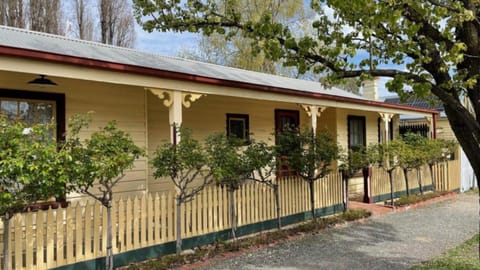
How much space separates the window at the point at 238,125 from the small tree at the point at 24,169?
596 cm

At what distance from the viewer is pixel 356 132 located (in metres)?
14.0

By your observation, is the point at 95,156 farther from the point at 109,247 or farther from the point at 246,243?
the point at 246,243

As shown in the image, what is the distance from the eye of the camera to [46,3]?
2419 cm

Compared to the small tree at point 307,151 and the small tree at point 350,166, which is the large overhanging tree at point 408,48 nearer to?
the small tree at point 307,151

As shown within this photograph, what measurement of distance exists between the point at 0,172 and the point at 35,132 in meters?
0.53

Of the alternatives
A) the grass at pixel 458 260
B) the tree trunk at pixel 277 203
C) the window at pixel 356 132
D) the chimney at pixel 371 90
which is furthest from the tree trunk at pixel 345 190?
the chimney at pixel 371 90

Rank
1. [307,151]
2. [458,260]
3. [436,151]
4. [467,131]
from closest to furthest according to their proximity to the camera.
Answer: [467,131] < [458,260] < [307,151] < [436,151]

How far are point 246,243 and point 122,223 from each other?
2.24 m

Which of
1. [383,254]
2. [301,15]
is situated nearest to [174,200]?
[383,254]

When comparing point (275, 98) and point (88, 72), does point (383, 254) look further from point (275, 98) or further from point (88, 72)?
point (88, 72)


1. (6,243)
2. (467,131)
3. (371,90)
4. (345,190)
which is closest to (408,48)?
(467,131)

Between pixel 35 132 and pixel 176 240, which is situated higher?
pixel 35 132

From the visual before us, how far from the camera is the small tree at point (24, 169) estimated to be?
4.09 metres

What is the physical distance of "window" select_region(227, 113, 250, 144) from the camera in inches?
401
